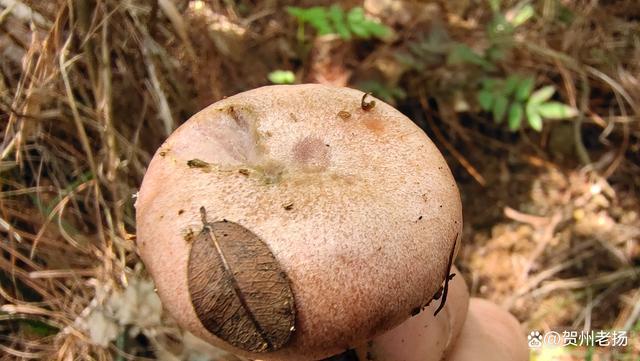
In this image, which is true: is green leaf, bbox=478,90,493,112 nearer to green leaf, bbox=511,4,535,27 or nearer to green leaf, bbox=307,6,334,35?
green leaf, bbox=511,4,535,27

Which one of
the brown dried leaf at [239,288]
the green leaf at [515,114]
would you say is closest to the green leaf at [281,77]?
the green leaf at [515,114]

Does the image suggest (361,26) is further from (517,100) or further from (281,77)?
(517,100)

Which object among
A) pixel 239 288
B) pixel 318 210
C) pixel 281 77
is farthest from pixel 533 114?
pixel 239 288

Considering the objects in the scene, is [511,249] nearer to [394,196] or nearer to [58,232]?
[394,196]

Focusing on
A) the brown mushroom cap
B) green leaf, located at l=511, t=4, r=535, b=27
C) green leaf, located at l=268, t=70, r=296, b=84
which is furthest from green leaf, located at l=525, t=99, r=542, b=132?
the brown mushroom cap

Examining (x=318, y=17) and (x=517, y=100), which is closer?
(x=318, y=17)

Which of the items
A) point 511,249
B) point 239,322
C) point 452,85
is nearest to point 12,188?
point 239,322
